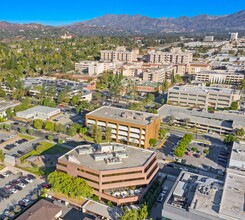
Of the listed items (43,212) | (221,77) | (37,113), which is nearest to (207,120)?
(37,113)

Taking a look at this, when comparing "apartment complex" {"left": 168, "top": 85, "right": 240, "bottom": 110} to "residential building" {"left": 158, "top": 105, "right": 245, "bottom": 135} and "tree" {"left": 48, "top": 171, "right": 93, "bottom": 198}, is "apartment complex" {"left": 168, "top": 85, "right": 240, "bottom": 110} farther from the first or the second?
"tree" {"left": 48, "top": 171, "right": 93, "bottom": 198}

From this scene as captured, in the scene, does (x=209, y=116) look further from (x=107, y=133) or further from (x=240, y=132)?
(x=107, y=133)

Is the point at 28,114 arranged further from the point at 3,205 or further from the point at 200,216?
the point at 200,216

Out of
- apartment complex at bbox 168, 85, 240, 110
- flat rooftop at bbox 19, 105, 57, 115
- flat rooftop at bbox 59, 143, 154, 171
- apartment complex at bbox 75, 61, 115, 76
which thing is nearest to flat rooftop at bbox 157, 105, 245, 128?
apartment complex at bbox 168, 85, 240, 110

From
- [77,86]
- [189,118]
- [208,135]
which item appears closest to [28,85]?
[77,86]

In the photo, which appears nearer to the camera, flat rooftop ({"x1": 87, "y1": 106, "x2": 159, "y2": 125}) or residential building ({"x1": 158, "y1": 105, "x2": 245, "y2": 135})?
flat rooftop ({"x1": 87, "y1": 106, "x2": 159, "y2": 125})

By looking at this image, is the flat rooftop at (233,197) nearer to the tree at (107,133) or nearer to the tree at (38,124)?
the tree at (107,133)

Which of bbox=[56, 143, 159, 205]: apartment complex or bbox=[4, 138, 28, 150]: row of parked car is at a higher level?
bbox=[56, 143, 159, 205]: apartment complex
